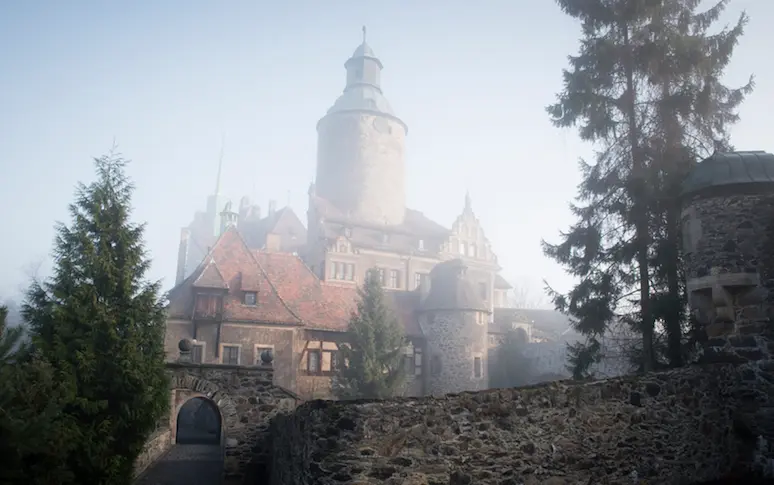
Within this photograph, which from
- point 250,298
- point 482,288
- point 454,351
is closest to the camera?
point 250,298

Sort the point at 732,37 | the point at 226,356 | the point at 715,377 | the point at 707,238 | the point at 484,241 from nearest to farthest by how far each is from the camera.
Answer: the point at 715,377 < the point at 707,238 < the point at 732,37 < the point at 226,356 < the point at 484,241

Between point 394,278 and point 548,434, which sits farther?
point 394,278

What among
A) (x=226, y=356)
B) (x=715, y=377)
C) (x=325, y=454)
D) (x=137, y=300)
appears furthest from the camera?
(x=226, y=356)

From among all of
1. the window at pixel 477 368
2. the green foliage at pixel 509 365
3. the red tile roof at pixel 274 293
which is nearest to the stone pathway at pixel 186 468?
the red tile roof at pixel 274 293

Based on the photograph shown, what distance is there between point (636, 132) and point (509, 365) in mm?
24831

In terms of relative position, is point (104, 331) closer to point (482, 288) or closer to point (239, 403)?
point (239, 403)

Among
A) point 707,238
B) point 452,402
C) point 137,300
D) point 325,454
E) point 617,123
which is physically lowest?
point 325,454

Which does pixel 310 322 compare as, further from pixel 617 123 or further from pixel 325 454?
pixel 325 454

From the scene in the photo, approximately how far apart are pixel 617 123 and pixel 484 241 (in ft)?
129

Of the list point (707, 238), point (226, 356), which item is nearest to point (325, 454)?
point (707, 238)

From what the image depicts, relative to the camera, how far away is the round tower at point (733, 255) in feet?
32.8

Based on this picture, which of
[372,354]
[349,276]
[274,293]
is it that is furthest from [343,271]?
[372,354]

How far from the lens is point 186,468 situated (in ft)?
45.9

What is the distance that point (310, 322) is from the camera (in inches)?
1196
